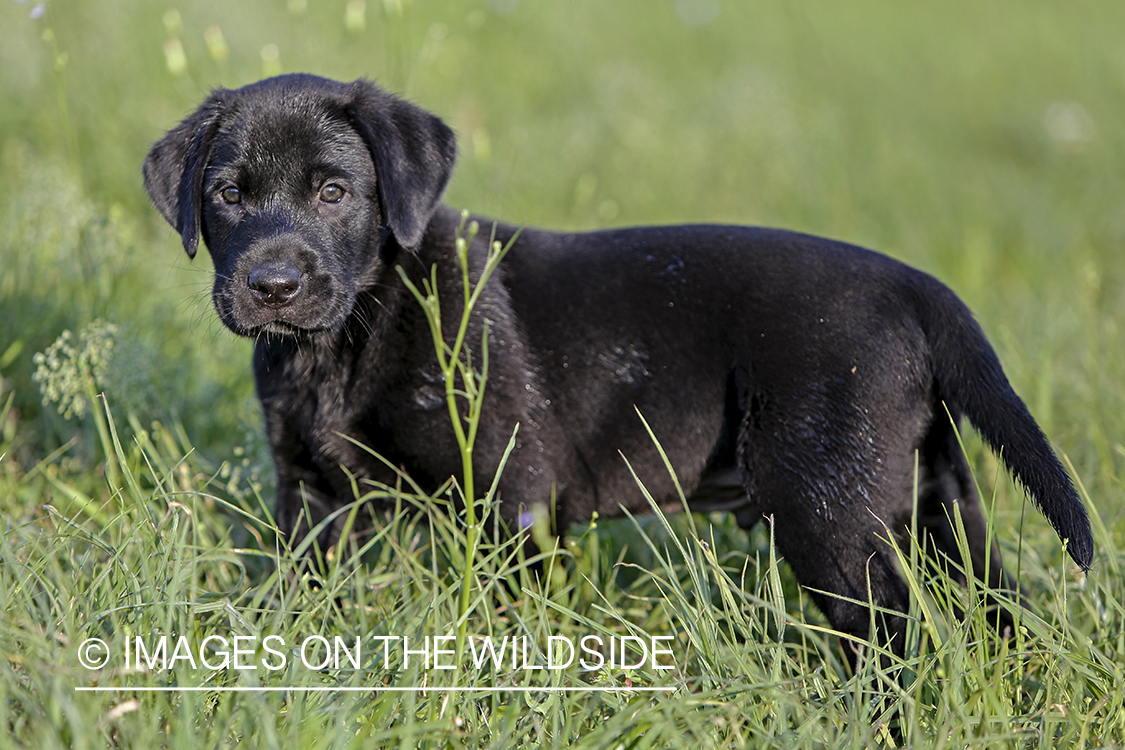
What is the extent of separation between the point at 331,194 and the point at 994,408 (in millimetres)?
1740

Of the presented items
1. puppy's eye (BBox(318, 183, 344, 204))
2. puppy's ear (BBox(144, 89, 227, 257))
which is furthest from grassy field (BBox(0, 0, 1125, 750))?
puppy's eye (BBox(318, 183, 344, 204))

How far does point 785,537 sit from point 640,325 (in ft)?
2.17

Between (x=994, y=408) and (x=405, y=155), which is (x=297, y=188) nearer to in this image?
(x=405, y=155)

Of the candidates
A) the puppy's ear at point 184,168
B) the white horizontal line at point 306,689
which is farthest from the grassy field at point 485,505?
the puppy's ear at point 184,168

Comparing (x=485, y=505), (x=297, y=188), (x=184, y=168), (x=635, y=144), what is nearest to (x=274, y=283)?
(x=297, y=188)

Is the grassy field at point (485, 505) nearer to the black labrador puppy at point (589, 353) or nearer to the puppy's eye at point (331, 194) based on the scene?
the black labrador puppy at point (589, 353)

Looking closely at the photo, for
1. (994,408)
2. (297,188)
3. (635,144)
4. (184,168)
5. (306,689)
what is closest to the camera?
(306,689)

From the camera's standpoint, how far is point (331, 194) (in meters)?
2.53

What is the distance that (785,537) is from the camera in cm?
233

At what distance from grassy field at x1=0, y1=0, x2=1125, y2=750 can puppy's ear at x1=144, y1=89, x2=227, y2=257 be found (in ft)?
1.09

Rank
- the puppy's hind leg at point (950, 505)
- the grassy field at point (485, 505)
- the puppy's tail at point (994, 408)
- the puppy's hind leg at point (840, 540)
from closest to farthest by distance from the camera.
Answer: the grassy field at point (485, 505)
the puppy's tail at point (994, 408)
the puppy's hind leg at point (840, 540)
the puppy's hind leg at point (950, 505)

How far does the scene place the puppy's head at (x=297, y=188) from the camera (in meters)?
2.36

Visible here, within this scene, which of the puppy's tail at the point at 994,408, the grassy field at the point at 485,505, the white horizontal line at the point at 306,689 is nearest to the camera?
the white horizontal line at the point at 306,689

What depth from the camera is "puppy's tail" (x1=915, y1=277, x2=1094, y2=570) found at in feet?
6.94
